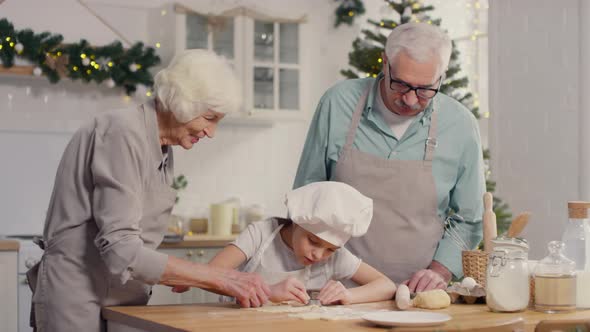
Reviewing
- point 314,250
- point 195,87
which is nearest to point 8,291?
point 314,250

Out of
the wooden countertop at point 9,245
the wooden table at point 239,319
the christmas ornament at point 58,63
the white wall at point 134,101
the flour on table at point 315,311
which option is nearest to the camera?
the wooden table at point 239,319

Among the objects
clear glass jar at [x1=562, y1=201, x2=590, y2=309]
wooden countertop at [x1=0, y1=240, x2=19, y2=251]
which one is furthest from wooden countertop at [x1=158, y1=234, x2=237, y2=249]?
clear glass jar at [x1=562, y1=201, x2=590, y2=309]

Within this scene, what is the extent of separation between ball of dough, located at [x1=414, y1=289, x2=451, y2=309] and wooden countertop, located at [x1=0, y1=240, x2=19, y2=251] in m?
2.77

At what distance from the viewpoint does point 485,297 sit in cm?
250

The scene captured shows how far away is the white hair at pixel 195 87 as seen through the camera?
2.29 metres

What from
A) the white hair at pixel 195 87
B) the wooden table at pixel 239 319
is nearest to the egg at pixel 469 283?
the wooden table at pixel 239 319

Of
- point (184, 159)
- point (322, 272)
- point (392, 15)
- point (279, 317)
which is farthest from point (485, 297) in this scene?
point (392, 15)

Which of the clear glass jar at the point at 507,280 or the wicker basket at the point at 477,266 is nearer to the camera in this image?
the clear glass jar at the point at 507,280

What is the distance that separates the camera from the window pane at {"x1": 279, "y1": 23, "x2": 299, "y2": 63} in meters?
5.64

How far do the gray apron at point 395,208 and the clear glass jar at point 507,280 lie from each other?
60cm

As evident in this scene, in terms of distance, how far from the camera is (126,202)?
2.21m

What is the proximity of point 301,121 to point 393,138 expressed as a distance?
114 inches

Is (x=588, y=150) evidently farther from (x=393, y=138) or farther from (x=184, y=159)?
(x=184, y=159)

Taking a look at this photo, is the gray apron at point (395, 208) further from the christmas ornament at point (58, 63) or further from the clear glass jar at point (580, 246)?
the christmas ornament at point (58, 63)
